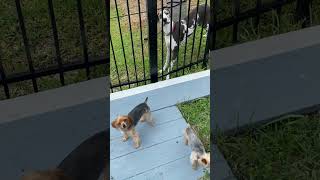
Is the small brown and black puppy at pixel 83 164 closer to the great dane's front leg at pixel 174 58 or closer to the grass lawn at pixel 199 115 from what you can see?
the grass lawn at pixel 199 115

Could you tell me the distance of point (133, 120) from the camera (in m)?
1.76

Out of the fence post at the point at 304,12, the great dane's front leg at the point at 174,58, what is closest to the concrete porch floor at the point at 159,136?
the great dane's front leg at the point at 174,58

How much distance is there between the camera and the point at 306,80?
1.99m

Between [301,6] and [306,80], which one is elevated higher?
[301,6]

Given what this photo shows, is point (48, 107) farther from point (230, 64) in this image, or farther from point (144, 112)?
point (230, 64)

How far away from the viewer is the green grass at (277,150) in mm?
1682

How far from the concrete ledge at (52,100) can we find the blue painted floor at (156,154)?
16cm

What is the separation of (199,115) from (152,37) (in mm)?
370

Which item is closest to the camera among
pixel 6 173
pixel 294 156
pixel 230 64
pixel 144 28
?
pixel 6 173

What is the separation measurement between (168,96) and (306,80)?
22.8 inches

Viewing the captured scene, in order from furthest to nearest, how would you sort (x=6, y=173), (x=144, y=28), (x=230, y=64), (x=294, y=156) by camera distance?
1. (x=144, y=28)
2. (x=230, y=64)
3. (x=294, y=156)
4. (x=6, y=173)

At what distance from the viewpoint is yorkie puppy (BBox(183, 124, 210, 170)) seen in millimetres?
1679

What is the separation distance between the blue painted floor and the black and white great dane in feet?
1.35

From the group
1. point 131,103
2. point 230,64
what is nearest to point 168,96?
point 131,103
